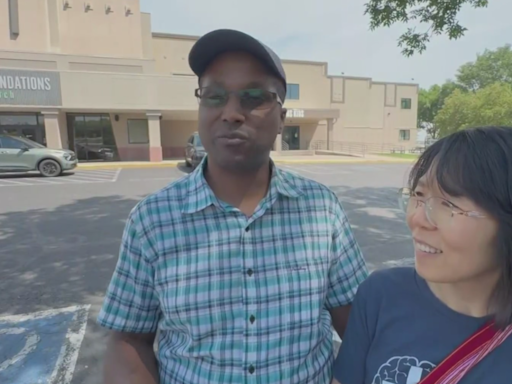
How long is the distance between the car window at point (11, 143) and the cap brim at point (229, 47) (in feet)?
49.6

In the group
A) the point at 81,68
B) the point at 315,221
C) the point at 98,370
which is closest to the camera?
the point at 315,221

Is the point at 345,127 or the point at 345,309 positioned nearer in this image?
the point at 345,309

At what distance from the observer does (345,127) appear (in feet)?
117

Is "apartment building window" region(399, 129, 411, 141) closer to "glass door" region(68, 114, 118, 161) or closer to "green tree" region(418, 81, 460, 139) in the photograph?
"green tree" region(418, 81, 460, 139)

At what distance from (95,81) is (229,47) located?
64.7 feet

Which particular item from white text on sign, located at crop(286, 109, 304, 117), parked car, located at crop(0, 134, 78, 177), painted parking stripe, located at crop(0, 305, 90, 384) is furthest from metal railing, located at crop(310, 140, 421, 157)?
painted parking stripe, located at crop(0, 305, 90, 384)

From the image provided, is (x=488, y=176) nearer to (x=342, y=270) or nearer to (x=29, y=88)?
(x=342, y=270)

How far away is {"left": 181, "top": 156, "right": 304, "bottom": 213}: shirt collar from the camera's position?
131cm

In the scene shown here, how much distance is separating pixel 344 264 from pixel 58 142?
19527 millimetres

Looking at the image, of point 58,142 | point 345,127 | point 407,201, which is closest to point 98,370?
point 407,201

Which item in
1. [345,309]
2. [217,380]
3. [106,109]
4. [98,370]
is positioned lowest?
[98,370]

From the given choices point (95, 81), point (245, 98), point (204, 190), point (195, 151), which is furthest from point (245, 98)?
point (95, 81)

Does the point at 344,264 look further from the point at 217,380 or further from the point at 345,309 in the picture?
the point at 217,380

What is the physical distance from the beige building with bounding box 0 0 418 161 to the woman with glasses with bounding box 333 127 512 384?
19752mm
